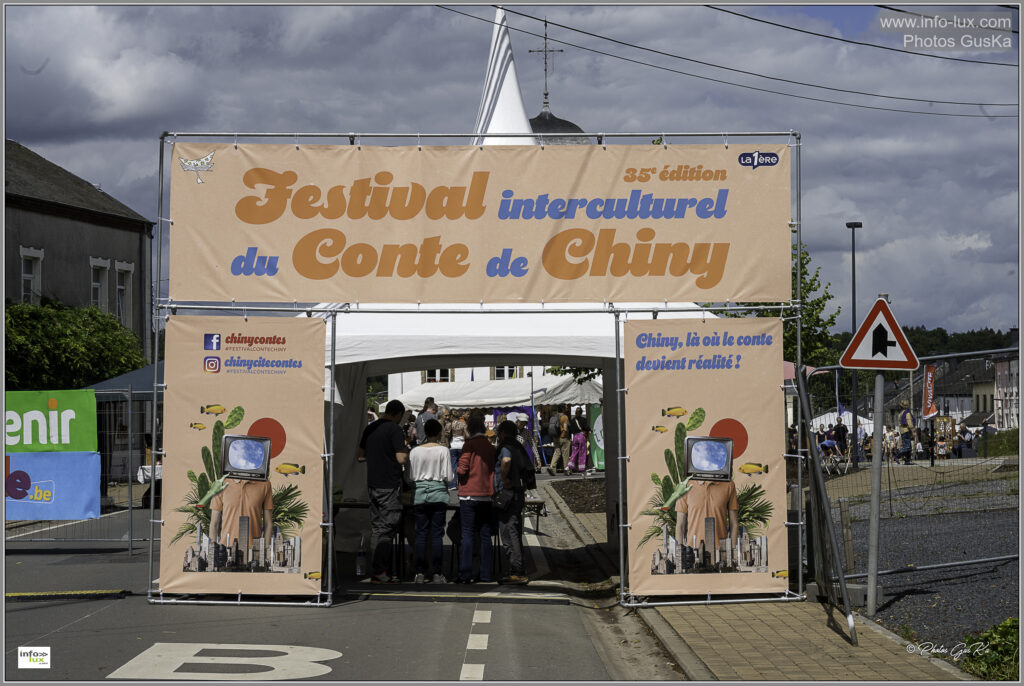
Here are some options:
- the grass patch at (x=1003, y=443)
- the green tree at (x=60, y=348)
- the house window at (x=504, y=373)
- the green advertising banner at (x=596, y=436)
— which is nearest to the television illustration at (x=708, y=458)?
the grass patch at (x=1003, y=443)

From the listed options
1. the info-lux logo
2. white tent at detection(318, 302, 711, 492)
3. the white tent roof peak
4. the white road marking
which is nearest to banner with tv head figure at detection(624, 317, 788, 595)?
white tent at detection(318, 302, 711, 492)

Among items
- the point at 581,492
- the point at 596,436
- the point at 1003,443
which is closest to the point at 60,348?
the point at 596,436

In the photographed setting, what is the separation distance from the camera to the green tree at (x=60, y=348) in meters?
30.1

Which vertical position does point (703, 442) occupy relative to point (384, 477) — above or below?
above

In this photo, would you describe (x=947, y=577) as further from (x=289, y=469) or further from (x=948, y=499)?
(x=289, y=469)

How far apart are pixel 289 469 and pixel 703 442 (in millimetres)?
4002

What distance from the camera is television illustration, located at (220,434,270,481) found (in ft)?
33.9

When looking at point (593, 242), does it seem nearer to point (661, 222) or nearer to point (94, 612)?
→ point (661, 222)

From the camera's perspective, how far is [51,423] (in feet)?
47.9

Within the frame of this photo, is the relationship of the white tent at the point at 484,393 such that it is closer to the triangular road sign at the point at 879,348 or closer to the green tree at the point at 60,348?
the green tree at the point at 60,348

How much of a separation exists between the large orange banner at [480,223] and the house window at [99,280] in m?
30.0

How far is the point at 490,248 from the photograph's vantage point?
10.5m

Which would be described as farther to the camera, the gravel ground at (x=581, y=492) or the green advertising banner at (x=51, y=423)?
the gravel ground at (x=581, y=492)

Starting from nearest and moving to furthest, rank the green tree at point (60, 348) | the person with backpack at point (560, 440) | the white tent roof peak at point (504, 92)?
1. the white tent roof peak at point (504, 92)
2. the green tree at point (60, 348)
3. the person with backpack at point (560, 440)
